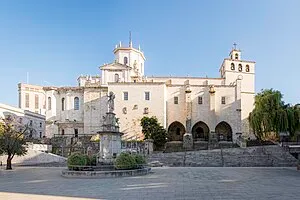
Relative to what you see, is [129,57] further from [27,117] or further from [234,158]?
[234,158]

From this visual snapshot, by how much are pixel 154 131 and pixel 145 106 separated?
617 cm

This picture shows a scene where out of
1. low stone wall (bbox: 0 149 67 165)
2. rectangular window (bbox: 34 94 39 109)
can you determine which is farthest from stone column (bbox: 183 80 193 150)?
rectangular window (bbox: 34 94 39 109)

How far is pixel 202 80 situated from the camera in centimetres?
6250

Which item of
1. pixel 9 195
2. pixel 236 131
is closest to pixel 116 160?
pixel 9 195

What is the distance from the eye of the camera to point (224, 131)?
5491 cm

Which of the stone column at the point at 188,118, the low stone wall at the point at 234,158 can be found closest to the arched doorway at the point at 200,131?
the stone column at the point at 188,118

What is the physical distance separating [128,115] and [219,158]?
2224 cm

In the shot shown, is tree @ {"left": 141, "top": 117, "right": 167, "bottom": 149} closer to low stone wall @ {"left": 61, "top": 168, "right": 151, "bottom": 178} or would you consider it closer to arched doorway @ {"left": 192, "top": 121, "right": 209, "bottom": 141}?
arched doorway @ {"left": 192, "top": 121, "right": 209, "bottom": 141}

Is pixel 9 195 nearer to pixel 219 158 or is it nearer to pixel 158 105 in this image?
pixel 219 158

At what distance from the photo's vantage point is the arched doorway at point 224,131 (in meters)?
54.1

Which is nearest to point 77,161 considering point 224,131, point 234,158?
point 234,158

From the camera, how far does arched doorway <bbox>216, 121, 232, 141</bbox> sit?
54066mm

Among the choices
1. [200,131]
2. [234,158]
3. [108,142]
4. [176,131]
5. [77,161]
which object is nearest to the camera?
[77,161]

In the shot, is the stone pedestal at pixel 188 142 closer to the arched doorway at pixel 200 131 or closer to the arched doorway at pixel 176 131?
the arched doorway at pixel 176 131
